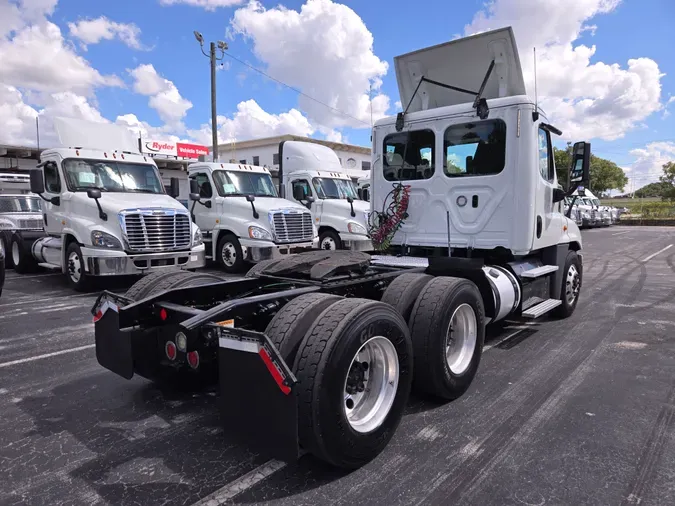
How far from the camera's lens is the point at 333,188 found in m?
15.2

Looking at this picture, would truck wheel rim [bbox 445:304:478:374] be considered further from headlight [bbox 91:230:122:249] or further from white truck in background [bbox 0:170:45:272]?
white truck in background [bbox 0:170:45:272]

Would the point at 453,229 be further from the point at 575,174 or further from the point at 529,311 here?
the point at 575,174

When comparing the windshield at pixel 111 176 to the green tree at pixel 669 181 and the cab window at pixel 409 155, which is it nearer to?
the cab window at pixel 409 155

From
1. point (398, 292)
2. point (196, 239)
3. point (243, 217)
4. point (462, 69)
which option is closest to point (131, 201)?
point (196, 239)

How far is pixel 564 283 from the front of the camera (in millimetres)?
6668

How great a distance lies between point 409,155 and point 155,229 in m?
5.24

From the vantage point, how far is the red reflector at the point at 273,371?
2500 millimetres

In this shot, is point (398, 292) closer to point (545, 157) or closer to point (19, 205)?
point (545, 157)

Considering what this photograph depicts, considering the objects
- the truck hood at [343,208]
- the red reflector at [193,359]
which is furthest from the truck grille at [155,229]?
the red reflector at [193,359]

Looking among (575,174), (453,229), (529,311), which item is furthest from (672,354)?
(453,229)

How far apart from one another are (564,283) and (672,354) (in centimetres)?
164

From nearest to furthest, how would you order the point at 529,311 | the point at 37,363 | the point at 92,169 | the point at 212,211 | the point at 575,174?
the point at 37,363 → the point at 529,311 → the point at 575,174 → the point at 92,169 → the point at 212,211

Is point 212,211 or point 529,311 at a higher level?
point 212,211

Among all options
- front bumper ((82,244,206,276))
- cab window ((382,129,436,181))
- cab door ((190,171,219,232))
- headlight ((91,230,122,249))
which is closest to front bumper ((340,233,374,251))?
cab door ((190,171,219,232))
